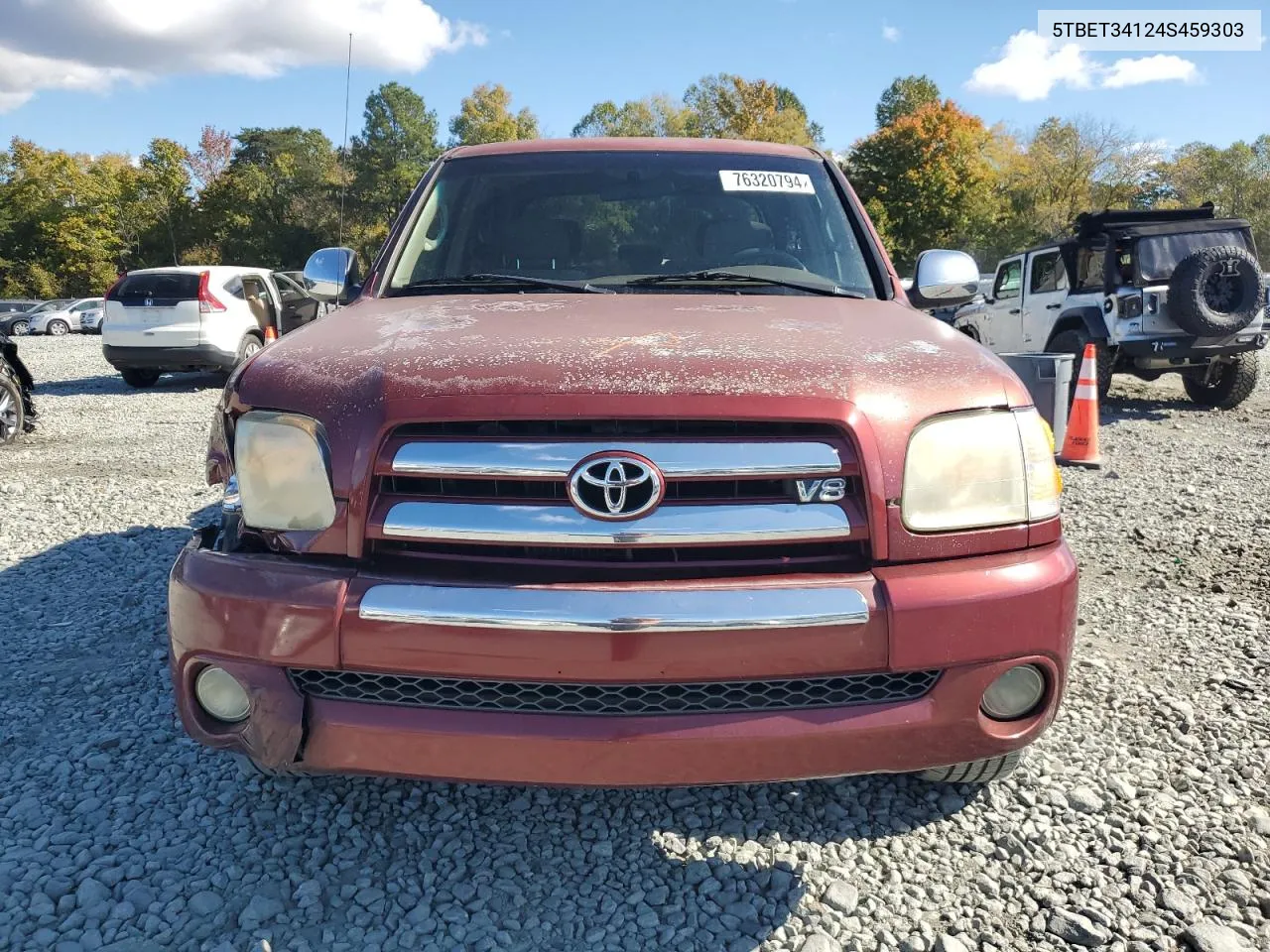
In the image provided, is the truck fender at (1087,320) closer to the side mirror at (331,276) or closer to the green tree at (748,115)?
the side mirror at (331,276)

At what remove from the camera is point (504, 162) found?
3.35 meters

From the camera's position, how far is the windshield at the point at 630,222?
298cm

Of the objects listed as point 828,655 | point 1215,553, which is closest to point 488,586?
point 828,655

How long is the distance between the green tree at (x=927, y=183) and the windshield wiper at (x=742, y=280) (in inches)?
1750

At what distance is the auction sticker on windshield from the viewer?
3232 mm

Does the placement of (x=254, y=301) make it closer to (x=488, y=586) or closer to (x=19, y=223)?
(x=488, y=586)

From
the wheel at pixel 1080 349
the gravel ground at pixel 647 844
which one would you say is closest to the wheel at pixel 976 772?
the gravel ground at pixel 647 844

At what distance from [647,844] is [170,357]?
37.3ft

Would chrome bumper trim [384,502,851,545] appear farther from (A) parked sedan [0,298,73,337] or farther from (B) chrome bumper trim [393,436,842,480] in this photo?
(A) parked sedan [0,298,73,337]

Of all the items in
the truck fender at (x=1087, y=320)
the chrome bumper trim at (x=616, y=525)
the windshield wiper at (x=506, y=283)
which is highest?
the truck fender at (x=1087, y=320)

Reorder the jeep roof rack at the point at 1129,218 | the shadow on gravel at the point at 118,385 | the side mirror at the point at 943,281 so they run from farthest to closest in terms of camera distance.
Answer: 1. the shadow on gravel at the point at 118,385
2. the jeep roof rack at the point at 1129,218
3. the side mirror at the point at 943,281

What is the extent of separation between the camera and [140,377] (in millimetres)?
12500

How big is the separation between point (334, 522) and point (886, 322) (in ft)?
4.94

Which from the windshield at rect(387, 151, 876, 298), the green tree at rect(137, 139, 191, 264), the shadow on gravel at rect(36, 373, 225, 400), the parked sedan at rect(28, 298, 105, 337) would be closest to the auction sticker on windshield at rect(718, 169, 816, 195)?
the windshield at rect(387, 151, 876, 298)
